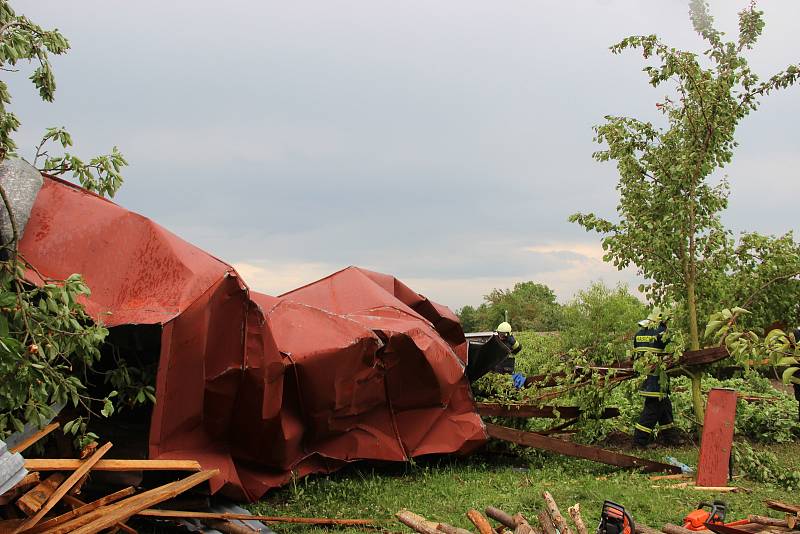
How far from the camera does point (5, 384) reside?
491cm

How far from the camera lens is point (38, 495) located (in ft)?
16.8

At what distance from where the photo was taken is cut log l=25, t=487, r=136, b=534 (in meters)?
5.02

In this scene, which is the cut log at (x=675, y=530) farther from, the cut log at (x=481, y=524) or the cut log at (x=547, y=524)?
the cut log at (x=481, y=524)

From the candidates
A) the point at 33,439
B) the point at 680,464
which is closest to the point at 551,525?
the point at 33,439

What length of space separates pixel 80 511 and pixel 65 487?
220 mm

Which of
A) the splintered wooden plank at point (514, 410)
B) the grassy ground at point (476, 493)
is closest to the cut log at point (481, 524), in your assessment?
the grassy ground at point (476, 493)

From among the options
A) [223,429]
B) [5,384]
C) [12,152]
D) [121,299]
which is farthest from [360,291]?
[5,384]

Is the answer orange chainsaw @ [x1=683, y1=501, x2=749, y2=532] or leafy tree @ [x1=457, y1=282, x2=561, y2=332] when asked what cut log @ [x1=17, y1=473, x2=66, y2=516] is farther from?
leafy tree @ [x1=457, y1=282, x2=561, y2=332]

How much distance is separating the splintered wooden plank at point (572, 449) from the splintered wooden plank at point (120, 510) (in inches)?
156

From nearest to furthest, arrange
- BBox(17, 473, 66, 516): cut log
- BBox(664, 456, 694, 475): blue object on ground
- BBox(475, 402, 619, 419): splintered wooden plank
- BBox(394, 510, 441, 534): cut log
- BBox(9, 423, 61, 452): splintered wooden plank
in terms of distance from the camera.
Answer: BBox(394, 510, 441, 534): cut log, BBox(17, 473, 66, 516): cut log, BBox(9, 423, 61, 452): splintered wooden plank, BBox(664, 456, 694, 475): blue object on ground, BBox(475, 402, 619, 419): splintered wooden plank

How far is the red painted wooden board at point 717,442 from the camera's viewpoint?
314 inches

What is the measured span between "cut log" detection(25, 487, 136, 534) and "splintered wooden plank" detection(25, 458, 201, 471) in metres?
0.18

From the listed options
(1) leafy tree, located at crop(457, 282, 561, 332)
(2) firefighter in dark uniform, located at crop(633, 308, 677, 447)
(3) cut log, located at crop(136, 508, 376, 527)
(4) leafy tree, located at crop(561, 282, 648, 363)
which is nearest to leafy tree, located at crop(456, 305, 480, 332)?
(1) leafy tree, located at crop(457, 282, 561, 332)

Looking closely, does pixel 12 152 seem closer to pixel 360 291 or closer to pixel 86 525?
pixel 86 525
